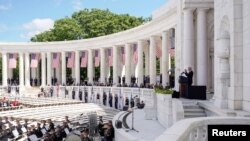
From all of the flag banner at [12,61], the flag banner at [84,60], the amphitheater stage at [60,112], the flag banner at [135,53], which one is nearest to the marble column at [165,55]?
the amphitheater stage at [60,112]

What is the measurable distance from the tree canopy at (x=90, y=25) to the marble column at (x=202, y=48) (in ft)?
258

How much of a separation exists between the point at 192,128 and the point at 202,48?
25.4 metres

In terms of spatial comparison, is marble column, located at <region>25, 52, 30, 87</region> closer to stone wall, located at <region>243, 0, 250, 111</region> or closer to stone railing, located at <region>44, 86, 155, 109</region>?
stone railing, located at <region>44, 86, 155, 109</region>

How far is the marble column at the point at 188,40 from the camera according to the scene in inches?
1528

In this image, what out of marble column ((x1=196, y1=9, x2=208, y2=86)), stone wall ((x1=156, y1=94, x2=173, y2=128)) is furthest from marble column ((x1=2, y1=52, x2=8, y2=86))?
stone wall ((x1=156, y1=94, x2=173, y2=128))

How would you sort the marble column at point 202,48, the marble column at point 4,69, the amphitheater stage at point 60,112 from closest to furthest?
the marble column at point 202,48
the amphitheater stage at point 60,112
the marble column at point 4,69

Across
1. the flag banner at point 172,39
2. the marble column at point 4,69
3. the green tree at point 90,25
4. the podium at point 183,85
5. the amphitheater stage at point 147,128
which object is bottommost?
the amphitheater stage at point 147,128

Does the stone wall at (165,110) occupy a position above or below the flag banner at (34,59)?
below

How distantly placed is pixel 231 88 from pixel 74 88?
5503 cm

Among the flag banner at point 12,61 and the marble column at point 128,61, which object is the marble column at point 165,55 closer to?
the marble column at point 128,61

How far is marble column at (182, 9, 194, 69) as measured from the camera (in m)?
38.8

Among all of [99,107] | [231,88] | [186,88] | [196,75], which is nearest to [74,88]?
[99,107]

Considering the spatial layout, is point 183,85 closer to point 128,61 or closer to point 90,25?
point 128,61

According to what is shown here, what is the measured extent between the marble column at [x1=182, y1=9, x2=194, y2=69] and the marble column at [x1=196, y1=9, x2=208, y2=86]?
93cm
